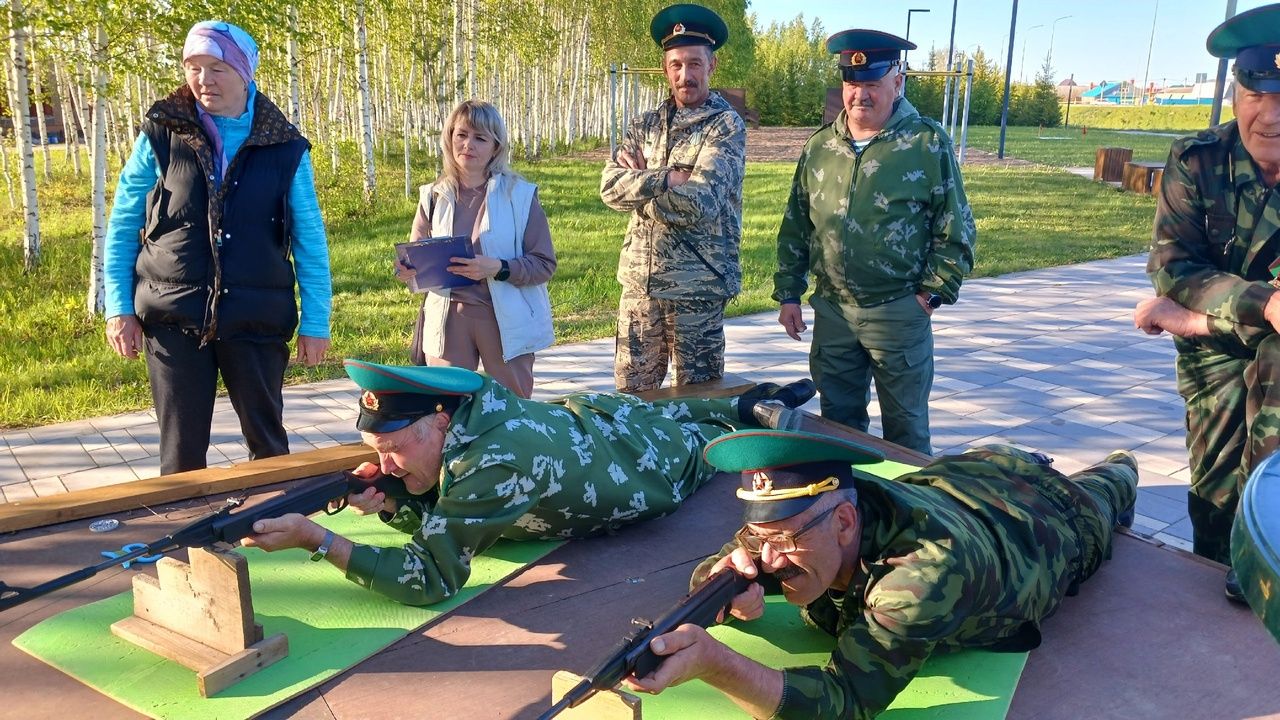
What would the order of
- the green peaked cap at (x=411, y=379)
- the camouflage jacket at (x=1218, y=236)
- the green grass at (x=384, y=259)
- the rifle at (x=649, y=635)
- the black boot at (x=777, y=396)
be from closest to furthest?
the rifle at (x=649, y=635) → the green peaked cap at (x=411, y=379) → the camouflage jacket at (x=1218, y=236) → the black boot at (x=777, y=396) → the green grass at (x=384, y=259)

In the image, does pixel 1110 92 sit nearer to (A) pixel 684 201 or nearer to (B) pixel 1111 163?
(B) pixel 1111 163

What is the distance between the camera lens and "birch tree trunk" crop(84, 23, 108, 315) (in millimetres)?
7828

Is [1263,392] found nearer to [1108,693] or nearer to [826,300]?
[1108,693]

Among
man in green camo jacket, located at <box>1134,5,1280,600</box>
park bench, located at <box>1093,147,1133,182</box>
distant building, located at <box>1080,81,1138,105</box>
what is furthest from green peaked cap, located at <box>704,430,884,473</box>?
distant building, located at <box>1080,81,1138,105</box>

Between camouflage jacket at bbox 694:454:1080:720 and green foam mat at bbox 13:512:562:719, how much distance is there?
2.62ft

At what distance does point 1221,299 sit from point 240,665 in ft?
8.92

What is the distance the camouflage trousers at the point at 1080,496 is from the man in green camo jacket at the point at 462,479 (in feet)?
3.22

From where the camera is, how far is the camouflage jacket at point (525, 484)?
255 cm

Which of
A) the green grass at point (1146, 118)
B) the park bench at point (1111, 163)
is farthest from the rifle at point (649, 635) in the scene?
the green grass at point (1146, 118)

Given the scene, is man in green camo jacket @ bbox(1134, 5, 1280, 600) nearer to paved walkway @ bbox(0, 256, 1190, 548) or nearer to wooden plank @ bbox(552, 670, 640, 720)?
paved walkway @ bbox(0, 256, 1190, 548)

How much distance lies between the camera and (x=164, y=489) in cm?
311

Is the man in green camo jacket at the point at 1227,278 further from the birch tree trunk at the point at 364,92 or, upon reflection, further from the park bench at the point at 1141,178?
the park bench at the point at 1141,178

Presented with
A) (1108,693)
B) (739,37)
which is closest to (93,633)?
(1108,693)

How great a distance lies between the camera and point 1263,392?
2701mm
